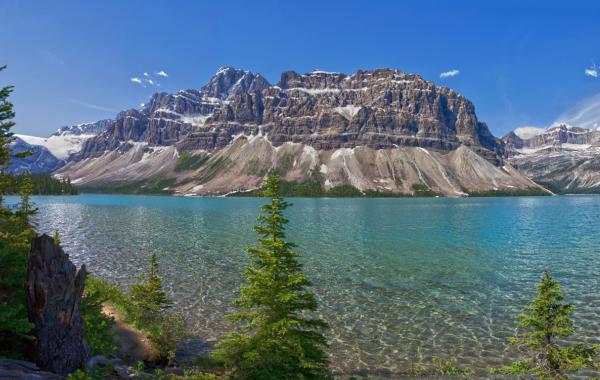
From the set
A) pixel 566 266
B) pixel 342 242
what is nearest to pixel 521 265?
pixel 566 266

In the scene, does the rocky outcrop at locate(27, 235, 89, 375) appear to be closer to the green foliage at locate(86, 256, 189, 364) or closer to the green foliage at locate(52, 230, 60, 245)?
the green foliage at locate(52, 230, 60, 245)

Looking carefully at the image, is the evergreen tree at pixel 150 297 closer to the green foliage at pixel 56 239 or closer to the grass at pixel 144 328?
the grass at pixel 144 328

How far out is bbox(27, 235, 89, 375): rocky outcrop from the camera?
11938 millimetres

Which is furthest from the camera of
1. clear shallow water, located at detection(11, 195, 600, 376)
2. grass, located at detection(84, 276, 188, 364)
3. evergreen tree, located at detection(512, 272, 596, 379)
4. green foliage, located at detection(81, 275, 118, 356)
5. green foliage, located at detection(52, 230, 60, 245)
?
clear shallow water, located at detection(11, 195, 600, 376)

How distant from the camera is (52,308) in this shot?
12070mm

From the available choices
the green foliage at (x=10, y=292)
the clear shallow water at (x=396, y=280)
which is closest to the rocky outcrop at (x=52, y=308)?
the green foliage at (x=10, y=292)

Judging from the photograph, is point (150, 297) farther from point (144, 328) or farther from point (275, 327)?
point (275, 327)

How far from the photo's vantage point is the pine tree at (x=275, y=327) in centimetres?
1548

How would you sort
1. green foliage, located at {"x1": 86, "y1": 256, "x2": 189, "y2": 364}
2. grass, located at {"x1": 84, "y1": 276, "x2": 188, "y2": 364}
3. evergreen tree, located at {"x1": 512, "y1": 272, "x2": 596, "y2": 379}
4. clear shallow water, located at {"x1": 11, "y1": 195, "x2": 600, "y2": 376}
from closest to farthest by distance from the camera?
1. evergreen tree, located at {"x1": 512, "y1": 272, "x2": 596, "y2": 379}
2. grass, located at {"x1": 84, "y1": 276, "x2": 188, "y2": 364}
3. green foliage, located at {"x1": 86, "y1": 256, "x2": 189, "y2": 364}
4. clear shallow water, located at {"x1": 11, "y1": 195, "x2": 600, "y2": 376}

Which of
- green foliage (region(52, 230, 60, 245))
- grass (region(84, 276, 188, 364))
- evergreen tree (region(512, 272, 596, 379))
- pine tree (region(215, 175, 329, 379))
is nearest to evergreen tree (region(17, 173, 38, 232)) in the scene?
green foliage (region(52, 230, 60, 245))

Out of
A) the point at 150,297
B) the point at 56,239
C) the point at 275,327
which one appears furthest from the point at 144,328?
the point at 275,327

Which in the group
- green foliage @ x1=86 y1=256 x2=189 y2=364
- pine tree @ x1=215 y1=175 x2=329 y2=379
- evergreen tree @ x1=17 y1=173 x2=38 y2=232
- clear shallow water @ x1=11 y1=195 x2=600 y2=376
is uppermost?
evergreen tree @ x1=17 y1=173 x2=38 y2=232

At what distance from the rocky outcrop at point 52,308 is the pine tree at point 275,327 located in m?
6.36

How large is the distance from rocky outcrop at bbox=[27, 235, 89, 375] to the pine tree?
250 inches
